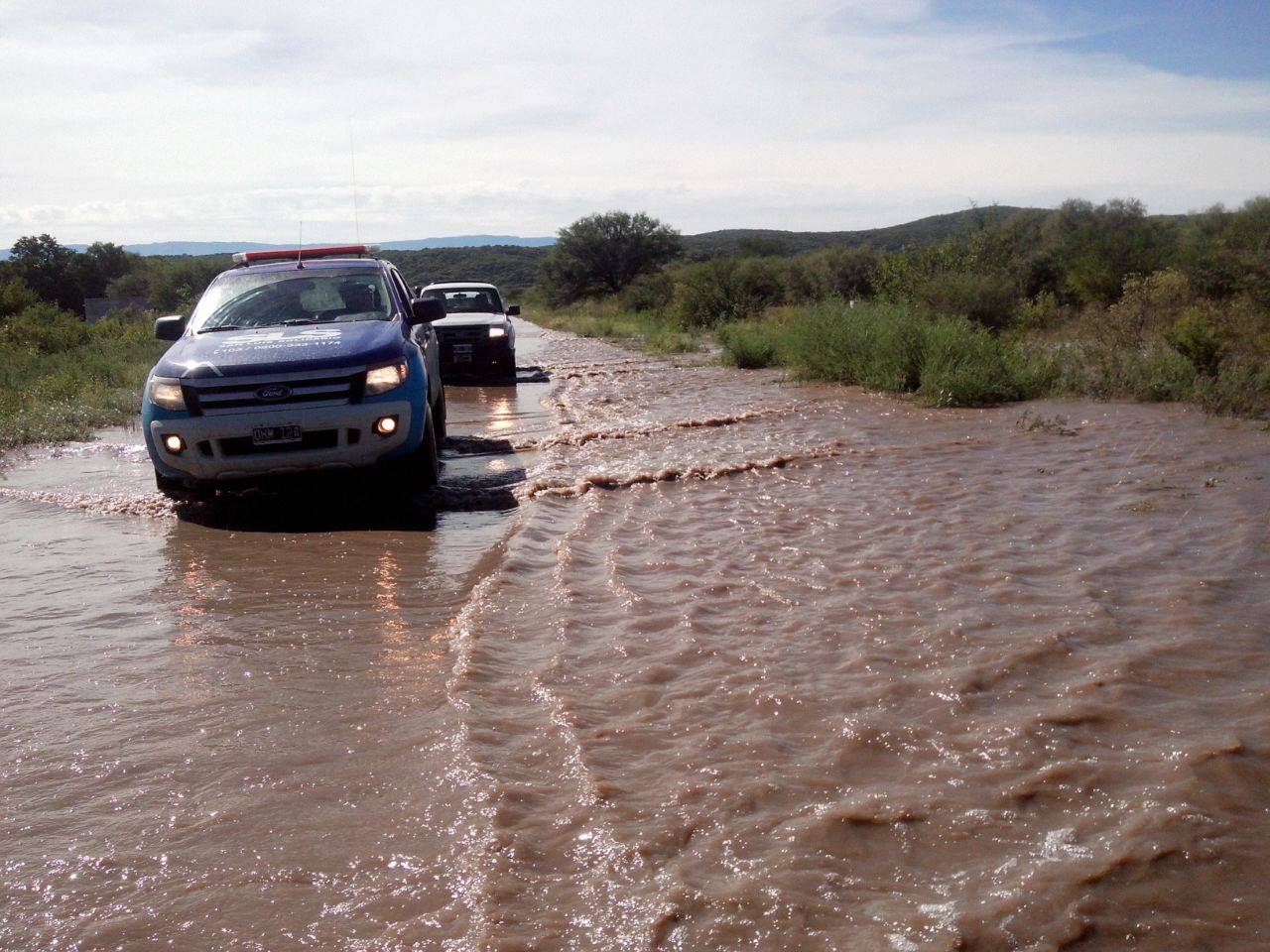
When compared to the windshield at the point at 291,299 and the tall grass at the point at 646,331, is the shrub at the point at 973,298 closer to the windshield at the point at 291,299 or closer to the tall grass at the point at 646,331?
the tall grass at the point at 646,331

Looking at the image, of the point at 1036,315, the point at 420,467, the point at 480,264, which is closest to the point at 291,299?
the point at 420,467

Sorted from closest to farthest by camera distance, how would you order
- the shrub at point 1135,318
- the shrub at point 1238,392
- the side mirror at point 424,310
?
1. the side mirror at point 424,310
2. the shrub at point 1238,392
3. the shrub at point 1135,318

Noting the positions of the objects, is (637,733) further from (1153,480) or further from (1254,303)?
(1254,303)

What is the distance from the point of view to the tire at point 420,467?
6965 millimetres

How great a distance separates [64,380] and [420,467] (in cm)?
976

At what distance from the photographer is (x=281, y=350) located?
6754 mm

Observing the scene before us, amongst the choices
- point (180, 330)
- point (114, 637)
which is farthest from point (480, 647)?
point (180, 330)

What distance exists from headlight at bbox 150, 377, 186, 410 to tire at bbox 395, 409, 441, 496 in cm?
134

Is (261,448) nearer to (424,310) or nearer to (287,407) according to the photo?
(287,407)

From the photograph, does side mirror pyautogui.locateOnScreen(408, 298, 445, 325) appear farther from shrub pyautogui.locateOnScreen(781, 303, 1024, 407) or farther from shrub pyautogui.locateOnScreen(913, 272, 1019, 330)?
shrub pyautogui.locateOnScreen(913, 272, 1019, 330)

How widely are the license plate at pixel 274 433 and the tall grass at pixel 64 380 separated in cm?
519

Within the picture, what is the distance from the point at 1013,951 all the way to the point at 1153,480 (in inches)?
218

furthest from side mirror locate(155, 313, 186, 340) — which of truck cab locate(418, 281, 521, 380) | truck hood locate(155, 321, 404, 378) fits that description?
truck cab locate(418, 281, 521, 380)

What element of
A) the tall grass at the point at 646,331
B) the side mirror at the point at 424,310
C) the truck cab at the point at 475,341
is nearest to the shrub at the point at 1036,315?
the tall grass at the point at 646,331
